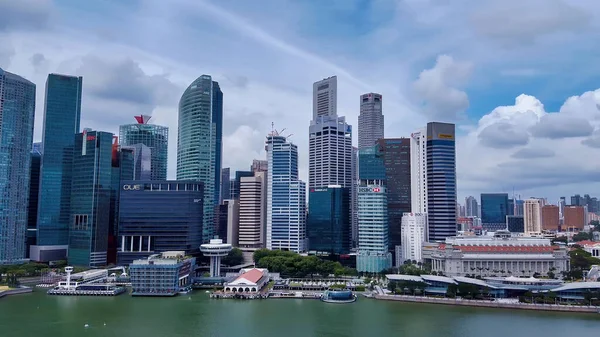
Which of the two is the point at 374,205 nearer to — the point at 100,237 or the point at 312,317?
the point at 312,317

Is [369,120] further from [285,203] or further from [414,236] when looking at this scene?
[414,236]

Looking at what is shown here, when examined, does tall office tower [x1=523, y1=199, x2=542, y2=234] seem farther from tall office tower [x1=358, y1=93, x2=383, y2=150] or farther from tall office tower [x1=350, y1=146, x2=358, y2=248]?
tall office tower [x1=350, y1=146, x2=358, y2=248]

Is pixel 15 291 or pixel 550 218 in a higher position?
pixel 550 218

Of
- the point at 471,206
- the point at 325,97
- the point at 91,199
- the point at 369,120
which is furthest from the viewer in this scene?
the point at 471,206

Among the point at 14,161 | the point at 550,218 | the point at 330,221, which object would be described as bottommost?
the point at 330,221

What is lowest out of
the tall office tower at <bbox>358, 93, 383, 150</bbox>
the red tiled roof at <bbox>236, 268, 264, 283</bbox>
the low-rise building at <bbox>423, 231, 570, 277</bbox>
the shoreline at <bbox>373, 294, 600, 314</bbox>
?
the shoreline at <bbox>373, 294, 600, 314</bbox>

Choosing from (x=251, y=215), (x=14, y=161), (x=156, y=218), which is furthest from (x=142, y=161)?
(x=156, y=218)

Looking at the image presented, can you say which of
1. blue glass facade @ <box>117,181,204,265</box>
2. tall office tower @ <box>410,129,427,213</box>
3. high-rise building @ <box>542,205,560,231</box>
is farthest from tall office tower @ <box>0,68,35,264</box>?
high-rise building @ <box>542,205,560,231</box>
